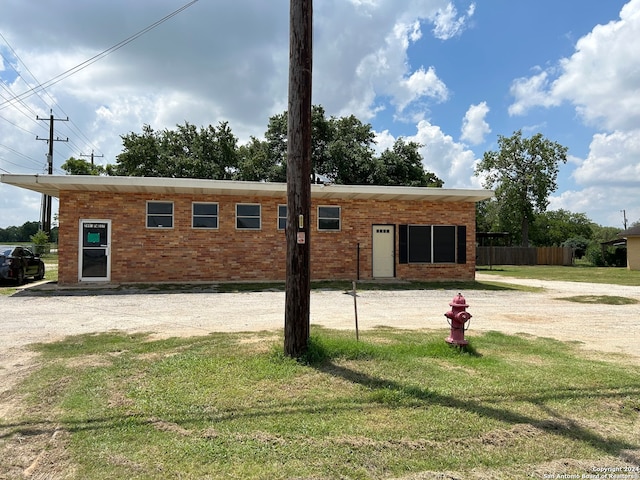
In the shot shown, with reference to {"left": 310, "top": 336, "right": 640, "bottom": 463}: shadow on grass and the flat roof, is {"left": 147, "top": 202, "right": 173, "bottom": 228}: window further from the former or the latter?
{"left": 310, "top": 336, "right": 640, "bottom": 463}: shadow on grass

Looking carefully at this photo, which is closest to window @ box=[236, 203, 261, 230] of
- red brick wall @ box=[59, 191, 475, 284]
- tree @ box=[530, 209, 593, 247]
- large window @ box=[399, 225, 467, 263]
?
red brick wall @ box=[59, 191, 475, 284]

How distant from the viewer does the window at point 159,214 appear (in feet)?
48.3

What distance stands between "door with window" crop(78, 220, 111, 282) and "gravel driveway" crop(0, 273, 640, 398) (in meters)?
1.47

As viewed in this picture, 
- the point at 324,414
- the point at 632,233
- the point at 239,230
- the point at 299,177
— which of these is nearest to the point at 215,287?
the point at 239,230

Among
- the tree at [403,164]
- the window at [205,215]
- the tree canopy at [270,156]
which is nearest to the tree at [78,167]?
the tree canopy at [270,156]

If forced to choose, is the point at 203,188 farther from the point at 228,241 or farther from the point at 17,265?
the point at 17,265

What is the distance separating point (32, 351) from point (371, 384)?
453 cm

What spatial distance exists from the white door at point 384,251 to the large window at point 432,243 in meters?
0.34

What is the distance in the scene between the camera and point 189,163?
35781mm

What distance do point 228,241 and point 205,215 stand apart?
117 cm

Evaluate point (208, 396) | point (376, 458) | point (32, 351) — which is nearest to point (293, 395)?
point (208, 396)

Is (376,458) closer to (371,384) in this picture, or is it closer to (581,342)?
(371,384)

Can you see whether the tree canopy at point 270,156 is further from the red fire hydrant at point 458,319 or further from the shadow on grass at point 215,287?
the red fire hydrant at point 458,319

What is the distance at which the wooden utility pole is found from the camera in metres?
5.25
